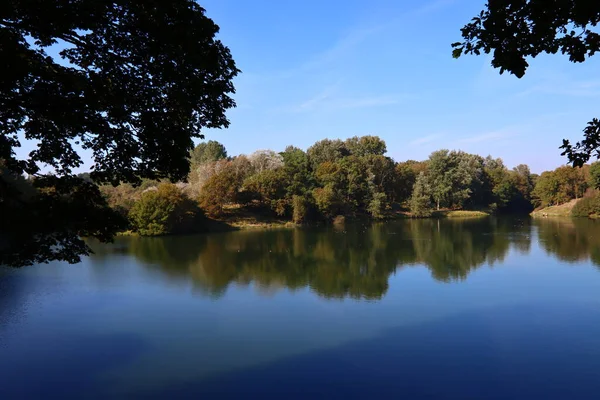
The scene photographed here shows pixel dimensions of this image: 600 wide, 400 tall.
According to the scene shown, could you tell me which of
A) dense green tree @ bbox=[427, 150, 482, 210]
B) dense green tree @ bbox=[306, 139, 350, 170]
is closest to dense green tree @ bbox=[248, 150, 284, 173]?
dense green tree @ bbox=[306, 139, 350, 170]

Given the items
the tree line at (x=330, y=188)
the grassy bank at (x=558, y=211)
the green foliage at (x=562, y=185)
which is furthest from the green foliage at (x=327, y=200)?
the green foliage at (x=562, y=185)

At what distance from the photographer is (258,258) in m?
23.1

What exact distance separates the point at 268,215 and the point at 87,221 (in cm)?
3823

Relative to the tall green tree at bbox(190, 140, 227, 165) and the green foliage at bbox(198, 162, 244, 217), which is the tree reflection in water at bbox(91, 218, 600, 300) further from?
the tall green tree at bbox(190, 140, 227, 165)

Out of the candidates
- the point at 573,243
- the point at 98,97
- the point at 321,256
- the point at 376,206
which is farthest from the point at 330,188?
the point at 98,97

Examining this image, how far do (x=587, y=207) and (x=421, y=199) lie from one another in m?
18.2

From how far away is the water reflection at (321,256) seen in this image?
17.2 metres

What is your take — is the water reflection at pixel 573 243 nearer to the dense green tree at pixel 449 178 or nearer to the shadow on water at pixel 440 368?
the shadow on water at pixel 440 368

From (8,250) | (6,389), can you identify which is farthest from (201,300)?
(8,250)

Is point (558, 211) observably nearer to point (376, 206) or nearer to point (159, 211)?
point (376, 206)

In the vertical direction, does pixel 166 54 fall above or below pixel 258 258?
above

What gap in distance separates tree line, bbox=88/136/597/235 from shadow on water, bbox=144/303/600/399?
2580cm

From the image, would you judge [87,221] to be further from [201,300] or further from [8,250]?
[201,300]

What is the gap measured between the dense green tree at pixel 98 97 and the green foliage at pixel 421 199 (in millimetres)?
48834
